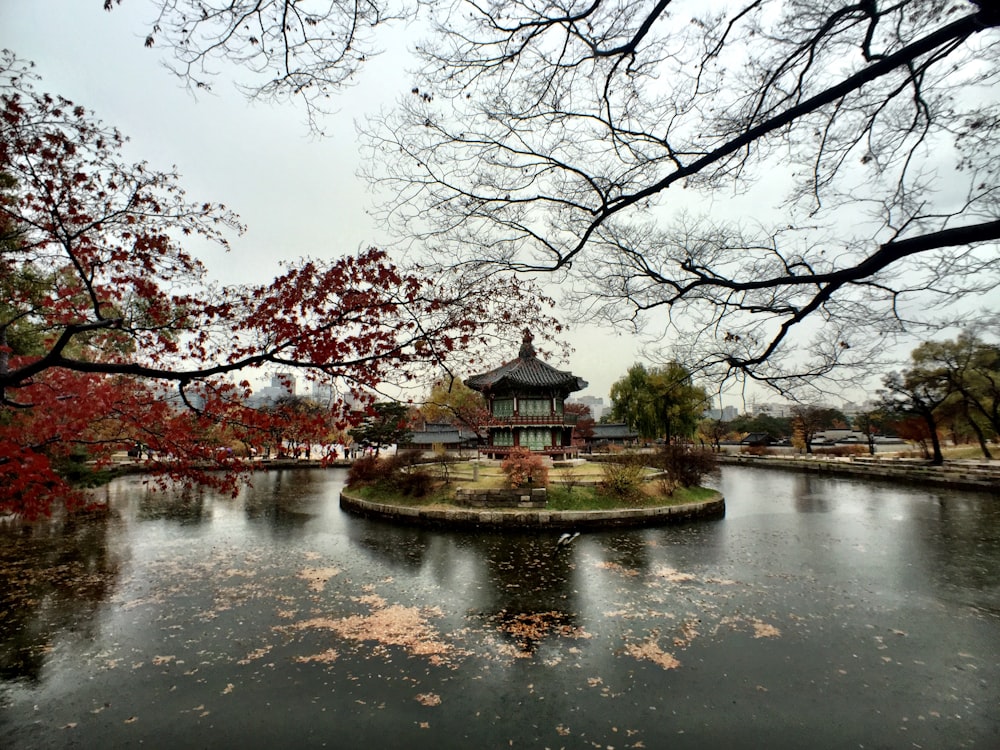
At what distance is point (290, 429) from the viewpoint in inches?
260

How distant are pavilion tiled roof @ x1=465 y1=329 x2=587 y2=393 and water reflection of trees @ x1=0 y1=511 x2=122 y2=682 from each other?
1675 cm

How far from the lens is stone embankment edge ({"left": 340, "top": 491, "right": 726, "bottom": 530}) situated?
15.9 metres

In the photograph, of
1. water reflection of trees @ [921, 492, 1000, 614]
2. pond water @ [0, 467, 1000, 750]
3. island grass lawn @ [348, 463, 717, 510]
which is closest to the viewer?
pond water @ [0, 467, 1000, 750]

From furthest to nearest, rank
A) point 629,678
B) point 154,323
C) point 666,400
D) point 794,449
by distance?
1. point 794,449
2. point 666,400
3. point 629,678
4. point 154,323

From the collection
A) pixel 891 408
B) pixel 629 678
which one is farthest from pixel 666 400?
pixel 629 678

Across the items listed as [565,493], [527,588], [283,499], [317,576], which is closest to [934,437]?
[565,493]

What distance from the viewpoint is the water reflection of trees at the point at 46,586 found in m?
6.92

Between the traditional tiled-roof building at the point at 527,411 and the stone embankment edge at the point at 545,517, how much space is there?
1059 cm

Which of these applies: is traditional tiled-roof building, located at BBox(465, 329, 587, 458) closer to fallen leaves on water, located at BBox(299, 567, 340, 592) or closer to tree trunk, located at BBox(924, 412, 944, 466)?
fallen leaves on water, located at BBox(299, 567, 340, 592)

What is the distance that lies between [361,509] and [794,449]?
137 feet

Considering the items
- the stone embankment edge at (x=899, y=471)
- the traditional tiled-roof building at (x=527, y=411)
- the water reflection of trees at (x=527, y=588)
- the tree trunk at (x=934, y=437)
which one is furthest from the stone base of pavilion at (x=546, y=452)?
the tree trunk at (x=934, y=437)

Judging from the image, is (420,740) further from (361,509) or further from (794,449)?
(794,449)

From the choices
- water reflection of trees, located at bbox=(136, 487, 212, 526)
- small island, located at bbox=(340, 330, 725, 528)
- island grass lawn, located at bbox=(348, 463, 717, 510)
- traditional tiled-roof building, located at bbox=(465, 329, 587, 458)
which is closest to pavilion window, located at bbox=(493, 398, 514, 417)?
traditional tiled-roof building, located at bbox=(465, 329, 587, 458)

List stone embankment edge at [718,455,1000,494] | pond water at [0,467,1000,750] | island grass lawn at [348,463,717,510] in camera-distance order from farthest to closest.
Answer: stone embankment edge at [718,455,1000,494] → island grass lawn at [348,463,717,510] → pond water at [0,467,1000,750]
